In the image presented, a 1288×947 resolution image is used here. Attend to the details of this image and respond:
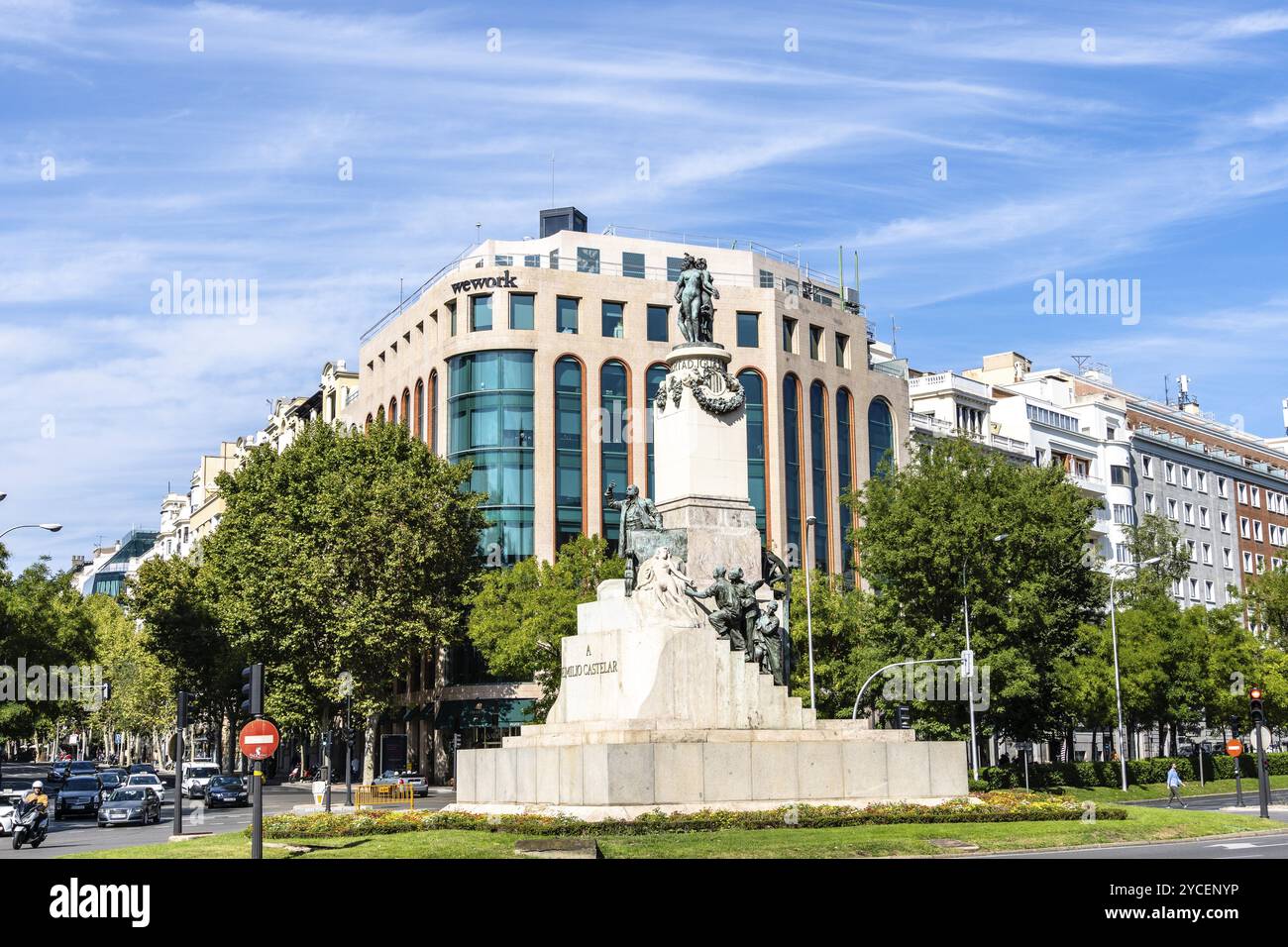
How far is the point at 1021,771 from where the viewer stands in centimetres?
5691

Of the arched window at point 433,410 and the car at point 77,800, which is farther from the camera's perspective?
the arched window at point 433,410

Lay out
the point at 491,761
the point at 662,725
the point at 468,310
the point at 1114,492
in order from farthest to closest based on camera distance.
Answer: the point at 1114,492, the point at 468,310, the point at 491,761, the point at 662,725

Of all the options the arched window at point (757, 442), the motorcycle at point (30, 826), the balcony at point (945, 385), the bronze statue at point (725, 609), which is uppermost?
the balcony at point (945, 385)

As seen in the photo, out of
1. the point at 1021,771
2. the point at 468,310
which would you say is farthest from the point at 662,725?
the point at 468,310

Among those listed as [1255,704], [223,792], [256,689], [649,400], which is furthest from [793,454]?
[256,689]

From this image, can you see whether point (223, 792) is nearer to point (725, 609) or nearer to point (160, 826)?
point (160, 826)

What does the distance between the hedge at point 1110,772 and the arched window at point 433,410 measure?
115 feet

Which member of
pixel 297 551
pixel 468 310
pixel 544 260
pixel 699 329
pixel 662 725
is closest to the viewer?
pixel 662 725

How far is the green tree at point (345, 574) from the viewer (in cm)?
5997

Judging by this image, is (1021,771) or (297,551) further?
(297,551)

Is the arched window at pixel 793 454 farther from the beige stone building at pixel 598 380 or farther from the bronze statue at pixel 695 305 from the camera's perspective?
the bronze statue at pixel 695 305

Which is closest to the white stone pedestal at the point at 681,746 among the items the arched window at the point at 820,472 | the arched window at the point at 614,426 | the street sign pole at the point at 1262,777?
the street sign pole at the point at 1262,777
